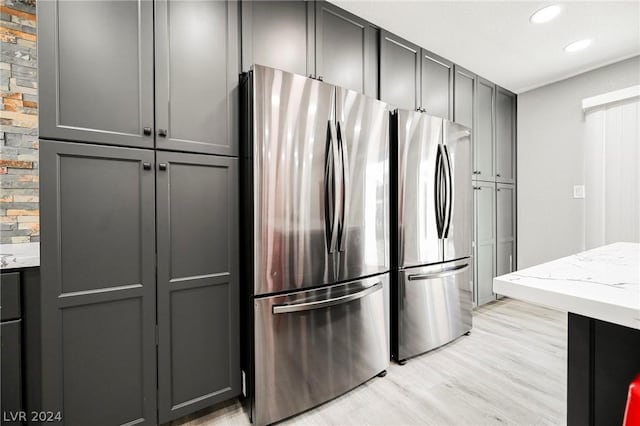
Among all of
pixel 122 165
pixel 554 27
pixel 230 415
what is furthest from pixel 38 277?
pixel 554 27

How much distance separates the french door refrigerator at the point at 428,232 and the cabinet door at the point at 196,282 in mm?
1202

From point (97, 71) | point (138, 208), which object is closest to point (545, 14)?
point (97, 71)

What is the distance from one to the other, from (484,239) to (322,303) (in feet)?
8.09

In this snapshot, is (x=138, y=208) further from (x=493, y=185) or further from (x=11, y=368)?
(x=493, y=185)

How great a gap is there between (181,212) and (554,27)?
3.21 metres

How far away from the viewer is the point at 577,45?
259 centimetres

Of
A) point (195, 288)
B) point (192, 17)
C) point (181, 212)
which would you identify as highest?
point (192, 17)

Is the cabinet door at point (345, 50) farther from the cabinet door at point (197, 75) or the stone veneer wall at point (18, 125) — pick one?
the stone veneer wall at point (18, 125)

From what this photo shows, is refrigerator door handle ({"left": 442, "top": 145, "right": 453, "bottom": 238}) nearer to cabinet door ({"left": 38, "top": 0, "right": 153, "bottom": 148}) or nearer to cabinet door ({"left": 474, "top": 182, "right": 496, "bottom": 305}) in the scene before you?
cabinet door ({"left": 474, "top": 182, "right": 496, "bottom": 305})

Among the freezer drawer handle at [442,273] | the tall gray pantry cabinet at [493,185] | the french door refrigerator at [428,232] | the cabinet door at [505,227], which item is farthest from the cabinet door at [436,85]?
the freezer drawer handle at [442,273]

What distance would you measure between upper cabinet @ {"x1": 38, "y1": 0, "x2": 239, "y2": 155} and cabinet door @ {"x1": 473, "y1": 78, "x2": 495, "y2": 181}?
273 centimetres

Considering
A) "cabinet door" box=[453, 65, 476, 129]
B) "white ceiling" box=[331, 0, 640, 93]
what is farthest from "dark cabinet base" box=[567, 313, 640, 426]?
"cabinet door" box=[453, 65, 476, 129]

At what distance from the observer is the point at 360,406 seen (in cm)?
167

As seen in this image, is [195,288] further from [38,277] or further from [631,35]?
[631,35]
